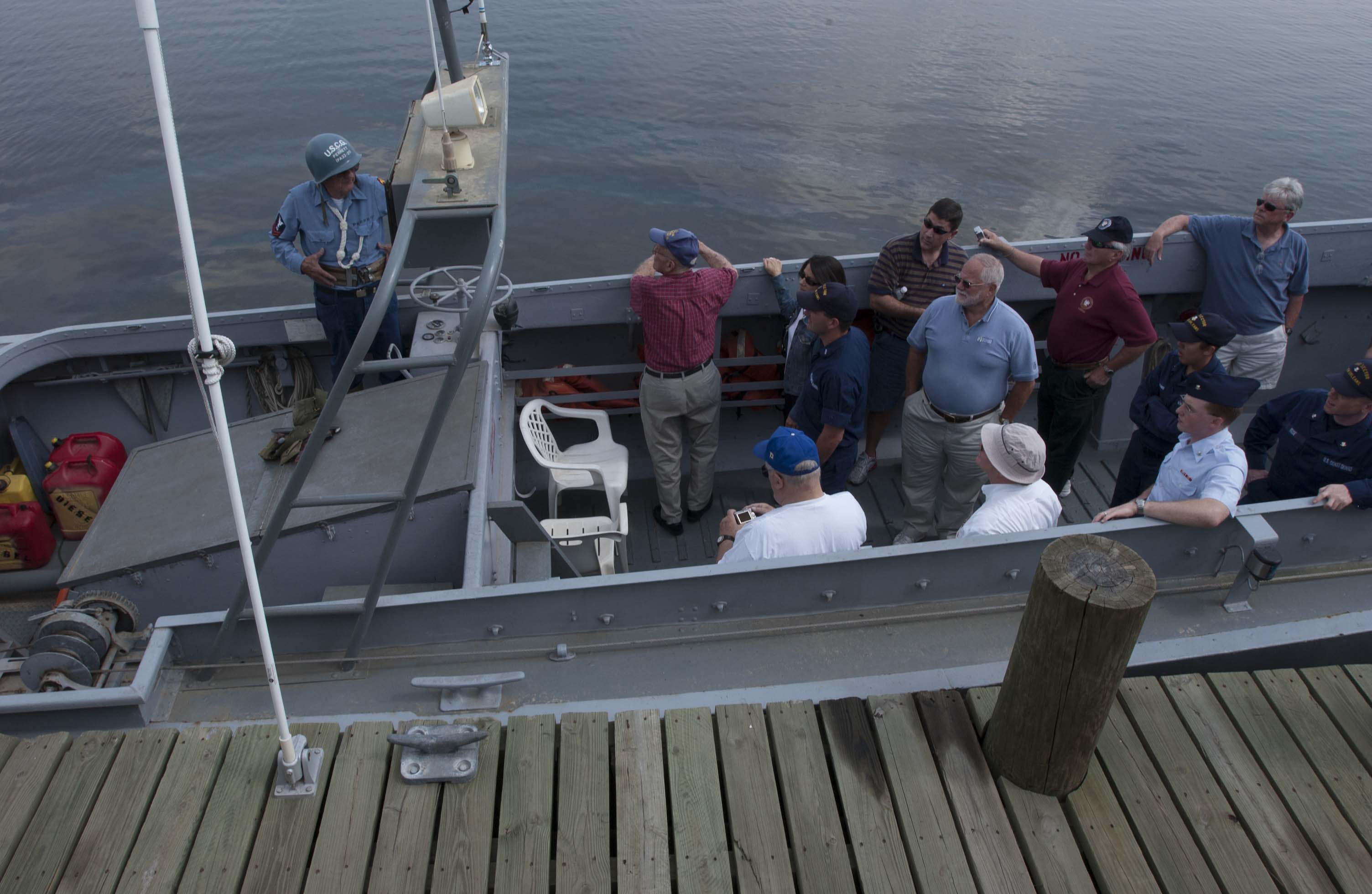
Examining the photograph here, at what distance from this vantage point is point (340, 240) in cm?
525

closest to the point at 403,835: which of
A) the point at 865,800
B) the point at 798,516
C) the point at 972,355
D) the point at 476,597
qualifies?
the point at 476,597

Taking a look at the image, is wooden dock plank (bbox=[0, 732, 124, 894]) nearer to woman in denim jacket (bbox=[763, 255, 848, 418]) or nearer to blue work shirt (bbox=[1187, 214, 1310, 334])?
woman in denim jacket (bbox=[763, 255, 848, 418])

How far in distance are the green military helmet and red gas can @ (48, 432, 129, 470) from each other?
2.06 meters

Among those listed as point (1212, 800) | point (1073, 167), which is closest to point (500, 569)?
point (1212, 800)

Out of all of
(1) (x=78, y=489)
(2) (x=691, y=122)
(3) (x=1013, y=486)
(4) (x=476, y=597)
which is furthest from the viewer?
(2) (x=691, y=122)

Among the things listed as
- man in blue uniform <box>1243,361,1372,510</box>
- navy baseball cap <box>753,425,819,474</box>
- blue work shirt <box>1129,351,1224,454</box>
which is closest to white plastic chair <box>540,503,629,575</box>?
navy baseball cap <box>753,425,819,474</box>

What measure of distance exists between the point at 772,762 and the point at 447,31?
4.50 m

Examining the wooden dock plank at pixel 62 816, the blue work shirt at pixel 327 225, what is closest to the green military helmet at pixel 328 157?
the blue work shirt at pixel 327 225

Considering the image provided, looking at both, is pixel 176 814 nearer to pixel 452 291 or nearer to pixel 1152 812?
pixel 452 291

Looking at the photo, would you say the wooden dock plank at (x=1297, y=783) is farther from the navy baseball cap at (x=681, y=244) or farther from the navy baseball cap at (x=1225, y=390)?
the navy baseball cap at (x=681, y=244)

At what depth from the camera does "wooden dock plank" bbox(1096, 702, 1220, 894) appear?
8.66ft

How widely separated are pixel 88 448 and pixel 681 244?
144 inches

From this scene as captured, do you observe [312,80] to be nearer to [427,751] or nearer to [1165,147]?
[1165,147]

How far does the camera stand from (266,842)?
268cm
